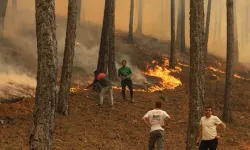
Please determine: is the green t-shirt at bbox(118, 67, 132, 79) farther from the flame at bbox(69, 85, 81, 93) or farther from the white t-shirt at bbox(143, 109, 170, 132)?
the white t-shirt at bbox(143, 109, 170, 132)

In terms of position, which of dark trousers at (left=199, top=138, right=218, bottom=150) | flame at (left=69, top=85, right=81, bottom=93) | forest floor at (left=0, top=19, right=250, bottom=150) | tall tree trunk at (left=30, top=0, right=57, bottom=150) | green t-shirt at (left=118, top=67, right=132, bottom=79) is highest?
tall tree trunk at (left=30, top=0, right=57, bottom=150)

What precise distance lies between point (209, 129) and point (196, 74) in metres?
1.55

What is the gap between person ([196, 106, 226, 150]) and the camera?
8.98 meters

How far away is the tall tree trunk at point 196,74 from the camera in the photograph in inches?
359

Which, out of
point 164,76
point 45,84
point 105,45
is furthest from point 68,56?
point 164,76

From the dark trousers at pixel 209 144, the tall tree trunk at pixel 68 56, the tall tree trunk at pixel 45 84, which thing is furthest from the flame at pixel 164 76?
the tall tree trunk at pixel 45 84

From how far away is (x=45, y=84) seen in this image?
19.8ft

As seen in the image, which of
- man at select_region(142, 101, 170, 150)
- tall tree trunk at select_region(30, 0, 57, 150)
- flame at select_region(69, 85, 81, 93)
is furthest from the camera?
flame at select_region(69, 85, 81, 93)

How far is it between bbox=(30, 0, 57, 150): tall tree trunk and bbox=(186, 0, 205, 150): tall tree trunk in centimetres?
444

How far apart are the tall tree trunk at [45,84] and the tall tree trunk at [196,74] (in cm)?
444

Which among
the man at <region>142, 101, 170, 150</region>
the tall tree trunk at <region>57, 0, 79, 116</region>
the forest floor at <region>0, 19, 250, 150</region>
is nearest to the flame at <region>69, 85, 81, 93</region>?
the forest floor at <region>0, 19, 250, 150</region>

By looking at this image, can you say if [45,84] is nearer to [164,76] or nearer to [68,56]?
[68,56]

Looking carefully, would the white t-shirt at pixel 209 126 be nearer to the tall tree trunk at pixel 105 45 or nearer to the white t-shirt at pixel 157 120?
the white t-shirt at pixel 157 120

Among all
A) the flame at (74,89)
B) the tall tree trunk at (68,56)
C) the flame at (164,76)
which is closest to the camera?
the tall tree trunk at (68,56)
